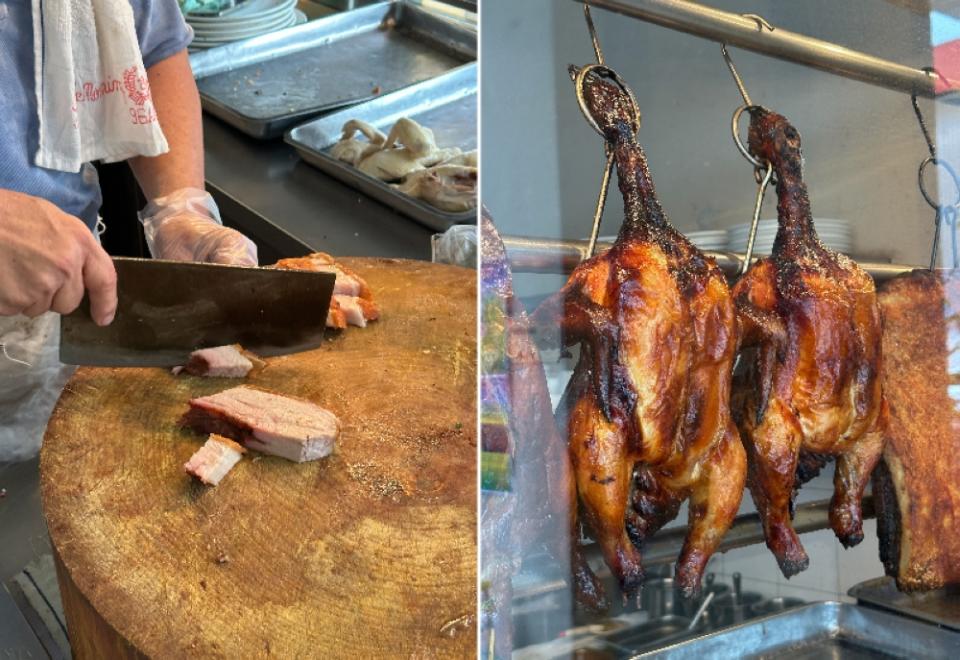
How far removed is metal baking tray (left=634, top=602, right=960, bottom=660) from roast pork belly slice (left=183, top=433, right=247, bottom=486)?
1109 millimetres

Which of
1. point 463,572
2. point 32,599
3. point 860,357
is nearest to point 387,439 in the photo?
point 463,572

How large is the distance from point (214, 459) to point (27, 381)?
2.87 ft

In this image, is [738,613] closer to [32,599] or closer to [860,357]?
[860,357]

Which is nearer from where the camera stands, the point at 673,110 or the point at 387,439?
the point at 673,110

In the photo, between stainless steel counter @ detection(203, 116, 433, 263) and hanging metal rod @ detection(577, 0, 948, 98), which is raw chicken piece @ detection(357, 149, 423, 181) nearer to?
stainless steel counter @ detection(203, 116, 433, 263)

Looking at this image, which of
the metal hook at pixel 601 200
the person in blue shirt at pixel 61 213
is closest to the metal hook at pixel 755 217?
the metal hook at pixel 601 200

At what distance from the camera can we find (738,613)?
94 cm

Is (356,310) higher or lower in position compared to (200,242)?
lower

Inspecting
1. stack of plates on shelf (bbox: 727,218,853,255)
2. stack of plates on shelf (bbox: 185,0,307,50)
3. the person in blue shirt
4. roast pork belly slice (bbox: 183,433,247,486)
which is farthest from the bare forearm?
stack of plates on shelf (bbox: 727,218,853,255)

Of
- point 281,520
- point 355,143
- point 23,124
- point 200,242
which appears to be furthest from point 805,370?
point 355,143

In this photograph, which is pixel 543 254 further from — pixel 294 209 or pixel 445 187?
pixel 294 209

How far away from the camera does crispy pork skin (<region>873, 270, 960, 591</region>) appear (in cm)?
99

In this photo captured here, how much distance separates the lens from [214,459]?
182 cm

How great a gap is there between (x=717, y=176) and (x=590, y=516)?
13.2 inches
